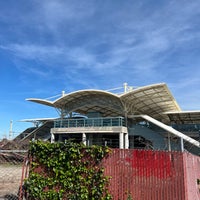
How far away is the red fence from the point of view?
6.93m

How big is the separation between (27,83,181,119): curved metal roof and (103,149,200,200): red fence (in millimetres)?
19308

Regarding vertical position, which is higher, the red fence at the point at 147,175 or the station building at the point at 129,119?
the station building at the point at 129,119

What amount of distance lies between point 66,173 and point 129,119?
27.0 m

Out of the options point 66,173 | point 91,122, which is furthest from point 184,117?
point 66,173

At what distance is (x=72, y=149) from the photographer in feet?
26.1

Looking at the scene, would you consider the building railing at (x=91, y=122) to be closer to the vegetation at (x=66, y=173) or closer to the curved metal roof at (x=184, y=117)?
the curved metal roof at (x=184, y=117)

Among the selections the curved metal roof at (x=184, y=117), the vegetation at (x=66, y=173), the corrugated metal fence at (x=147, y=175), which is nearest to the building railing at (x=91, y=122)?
the curved metal roof at (x=184, y=117)

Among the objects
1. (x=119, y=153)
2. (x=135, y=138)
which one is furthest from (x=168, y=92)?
(x=119, y=153)

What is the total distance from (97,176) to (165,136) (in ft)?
89.5

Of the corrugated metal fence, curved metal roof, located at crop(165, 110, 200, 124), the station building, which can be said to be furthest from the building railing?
the corrugated metal fence

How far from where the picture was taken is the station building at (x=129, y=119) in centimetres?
3003

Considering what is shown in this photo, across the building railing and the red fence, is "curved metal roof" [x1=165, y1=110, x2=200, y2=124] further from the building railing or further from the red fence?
the red fence

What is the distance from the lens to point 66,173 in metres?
7.87

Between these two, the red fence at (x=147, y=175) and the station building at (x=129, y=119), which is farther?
the station building at (x=129, y=119)
